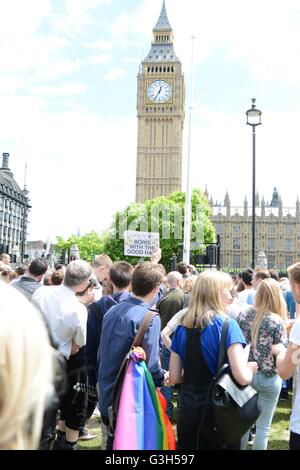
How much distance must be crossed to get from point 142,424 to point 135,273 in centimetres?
138

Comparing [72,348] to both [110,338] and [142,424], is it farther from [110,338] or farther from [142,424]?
[142,424]

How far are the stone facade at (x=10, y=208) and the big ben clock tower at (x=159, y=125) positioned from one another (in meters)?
23.1

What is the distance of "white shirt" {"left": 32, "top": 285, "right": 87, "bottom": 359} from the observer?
193 inches

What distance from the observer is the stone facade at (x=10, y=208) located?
241 ft

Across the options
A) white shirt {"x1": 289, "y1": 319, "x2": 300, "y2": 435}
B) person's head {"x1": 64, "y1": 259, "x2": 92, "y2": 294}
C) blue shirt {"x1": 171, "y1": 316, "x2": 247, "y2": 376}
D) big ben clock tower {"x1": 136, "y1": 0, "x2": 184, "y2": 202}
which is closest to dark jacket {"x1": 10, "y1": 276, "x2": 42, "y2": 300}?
person's head {"x1": 64, "y1": 259, "x2": 92, "y2": 294}

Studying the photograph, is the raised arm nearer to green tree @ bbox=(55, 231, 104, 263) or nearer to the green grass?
the green grass

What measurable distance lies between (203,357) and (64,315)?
5.78 ft

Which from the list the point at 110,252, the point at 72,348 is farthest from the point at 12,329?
the point at 110,252

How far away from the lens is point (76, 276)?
500 cm

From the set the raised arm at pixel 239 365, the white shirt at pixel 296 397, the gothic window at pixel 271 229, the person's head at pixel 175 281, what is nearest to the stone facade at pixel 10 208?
the gothic window at pixel 271 229

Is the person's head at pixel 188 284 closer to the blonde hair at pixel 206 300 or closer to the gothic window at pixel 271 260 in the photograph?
the blonde hair at pixel 206 300

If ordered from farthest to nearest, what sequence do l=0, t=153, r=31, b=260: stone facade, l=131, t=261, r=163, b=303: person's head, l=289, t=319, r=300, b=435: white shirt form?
l=0, t=153, r=31, b=260: stone facade < l=131, t=261, r=163, b=303: person's head < l=289, t=319, r=300, b=435: white shirt

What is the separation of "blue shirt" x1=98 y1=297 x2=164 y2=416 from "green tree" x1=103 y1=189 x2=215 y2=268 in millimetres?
48418
